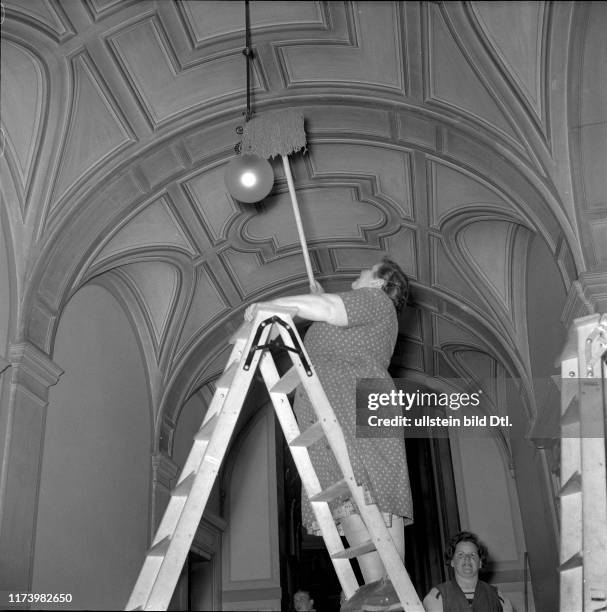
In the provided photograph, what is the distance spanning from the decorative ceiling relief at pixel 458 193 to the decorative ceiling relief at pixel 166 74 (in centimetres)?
191

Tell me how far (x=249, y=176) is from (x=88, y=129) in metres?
1.87

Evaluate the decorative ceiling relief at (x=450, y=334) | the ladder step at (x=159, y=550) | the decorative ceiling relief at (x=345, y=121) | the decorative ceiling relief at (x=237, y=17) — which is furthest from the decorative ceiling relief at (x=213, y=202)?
the ladder step at (x=159, y=550)

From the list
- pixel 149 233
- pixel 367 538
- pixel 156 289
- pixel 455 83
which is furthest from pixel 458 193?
pixel 367 538

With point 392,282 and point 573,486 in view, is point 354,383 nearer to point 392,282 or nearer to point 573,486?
point 392,282

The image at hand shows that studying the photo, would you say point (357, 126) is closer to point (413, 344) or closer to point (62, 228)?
point (62, 228)

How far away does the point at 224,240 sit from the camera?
8195mm

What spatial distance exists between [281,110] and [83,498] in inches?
151

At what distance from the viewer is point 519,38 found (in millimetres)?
5547

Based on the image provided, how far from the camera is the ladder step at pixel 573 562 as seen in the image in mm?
2760

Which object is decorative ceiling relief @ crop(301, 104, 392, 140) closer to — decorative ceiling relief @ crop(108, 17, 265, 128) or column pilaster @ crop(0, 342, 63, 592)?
decorative ceiling relief @ crop(108, 17, 265, 128)

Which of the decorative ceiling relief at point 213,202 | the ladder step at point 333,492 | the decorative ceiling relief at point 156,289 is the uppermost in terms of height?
the decorative ceiling relief at point 213,202

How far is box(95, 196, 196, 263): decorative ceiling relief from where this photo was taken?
7.21m

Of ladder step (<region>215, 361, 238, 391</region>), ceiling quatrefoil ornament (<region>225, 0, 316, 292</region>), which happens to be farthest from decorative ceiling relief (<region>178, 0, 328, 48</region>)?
ladder step (<region>215, 361, 238, 391</region>)

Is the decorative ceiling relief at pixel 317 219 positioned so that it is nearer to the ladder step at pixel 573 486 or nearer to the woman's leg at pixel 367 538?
the woman's leg at pixel 367 538
